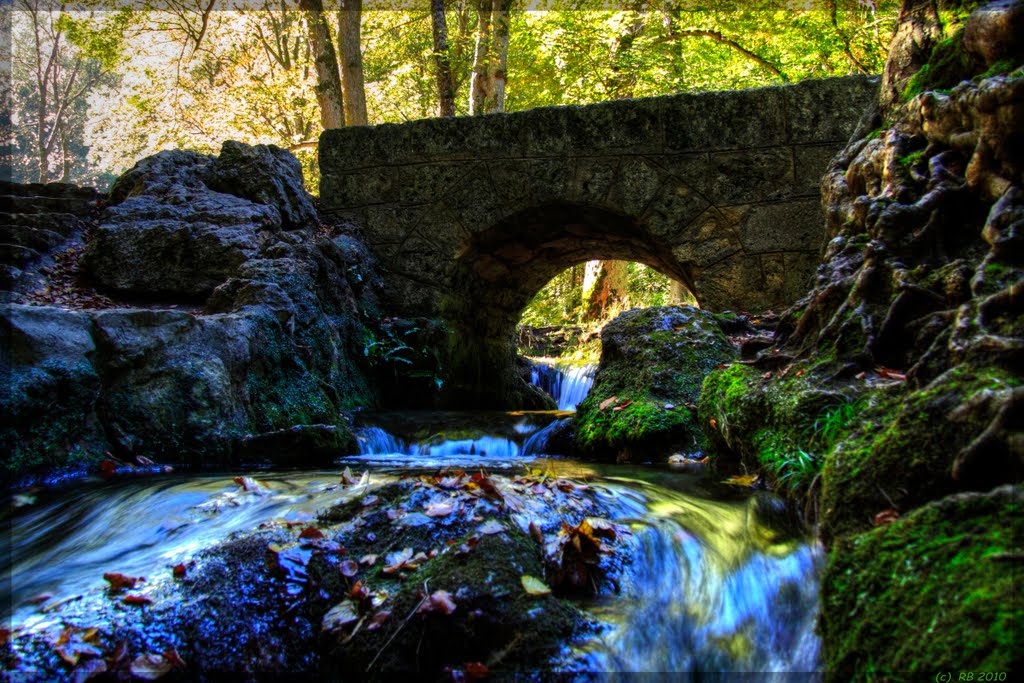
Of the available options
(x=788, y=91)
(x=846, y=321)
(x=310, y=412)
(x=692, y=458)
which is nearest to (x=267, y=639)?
(x=846, y=321)

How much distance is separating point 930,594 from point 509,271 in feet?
27.0

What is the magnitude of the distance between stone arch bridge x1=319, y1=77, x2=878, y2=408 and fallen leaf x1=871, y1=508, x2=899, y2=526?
224 inches

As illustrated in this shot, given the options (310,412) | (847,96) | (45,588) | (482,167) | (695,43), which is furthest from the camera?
(695,43)

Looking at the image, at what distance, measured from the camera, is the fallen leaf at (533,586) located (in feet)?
7.10

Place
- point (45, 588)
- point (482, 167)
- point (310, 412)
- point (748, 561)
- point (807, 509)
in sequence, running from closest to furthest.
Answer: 1. point (45, 588)
2. point (748, 561)
3. point (807, 509)
4. point (310, 412)
5. point (482, 167)

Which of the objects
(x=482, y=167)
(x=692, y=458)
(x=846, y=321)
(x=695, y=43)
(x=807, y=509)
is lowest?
(x=692, y=458)

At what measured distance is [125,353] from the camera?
448 centimetres

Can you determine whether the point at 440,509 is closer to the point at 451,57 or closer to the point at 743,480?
the point at 743,480

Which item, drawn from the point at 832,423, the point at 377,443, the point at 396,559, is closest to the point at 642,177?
the point at 377,443

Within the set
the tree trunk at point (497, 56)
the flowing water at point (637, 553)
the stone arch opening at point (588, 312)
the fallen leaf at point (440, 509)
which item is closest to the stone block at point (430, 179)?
the tree trunk at point (497, 56)

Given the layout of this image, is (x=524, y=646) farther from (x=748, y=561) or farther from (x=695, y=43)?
(x=695, y=43)

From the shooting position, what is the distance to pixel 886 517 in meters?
2.09

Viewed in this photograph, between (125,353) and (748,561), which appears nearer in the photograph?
(748,561)

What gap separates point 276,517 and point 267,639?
768mm
